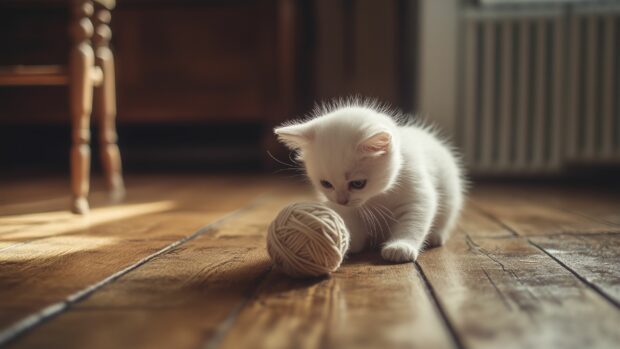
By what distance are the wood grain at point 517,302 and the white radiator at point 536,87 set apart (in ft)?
5.97

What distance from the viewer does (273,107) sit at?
303 centimetres

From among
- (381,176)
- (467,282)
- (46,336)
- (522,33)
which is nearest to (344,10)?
(522,33)

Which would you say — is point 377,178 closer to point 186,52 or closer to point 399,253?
point 399,253

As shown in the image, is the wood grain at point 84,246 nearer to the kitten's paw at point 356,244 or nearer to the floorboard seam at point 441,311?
the kitten's paw at point 356,244

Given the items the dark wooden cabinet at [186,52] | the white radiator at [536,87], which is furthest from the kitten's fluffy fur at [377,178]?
the dark wooden cabinet at [186,52]

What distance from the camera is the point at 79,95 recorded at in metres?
1.65

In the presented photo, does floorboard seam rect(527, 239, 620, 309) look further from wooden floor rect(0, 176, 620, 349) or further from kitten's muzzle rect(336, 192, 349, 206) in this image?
kitten's muzzle rect(336, 192, 349, 206)

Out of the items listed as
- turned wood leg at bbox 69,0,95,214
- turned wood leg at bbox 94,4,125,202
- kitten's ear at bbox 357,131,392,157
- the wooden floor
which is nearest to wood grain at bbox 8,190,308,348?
the wooden floor

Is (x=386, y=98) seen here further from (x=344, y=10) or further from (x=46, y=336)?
(x=46, y=336)

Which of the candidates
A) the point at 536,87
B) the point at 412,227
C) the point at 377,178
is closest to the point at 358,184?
the point at 377,178

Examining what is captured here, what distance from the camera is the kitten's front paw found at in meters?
1.01

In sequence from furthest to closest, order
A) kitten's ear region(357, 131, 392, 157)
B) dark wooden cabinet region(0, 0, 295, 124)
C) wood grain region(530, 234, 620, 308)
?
dark wooden cabinet region(0, 0, 295, 124) < kitten's ear region(357, 131, 392, 157) < wood grain region(530, 234, 620, 308)

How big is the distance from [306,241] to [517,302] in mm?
324

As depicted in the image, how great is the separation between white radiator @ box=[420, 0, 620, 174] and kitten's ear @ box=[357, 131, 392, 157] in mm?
1913
